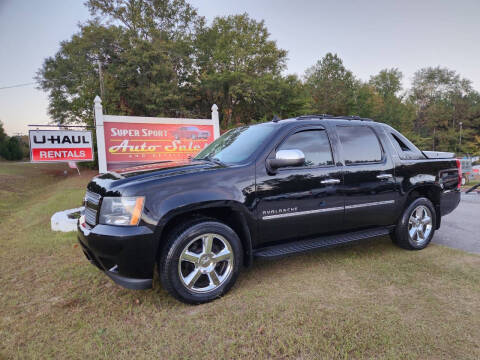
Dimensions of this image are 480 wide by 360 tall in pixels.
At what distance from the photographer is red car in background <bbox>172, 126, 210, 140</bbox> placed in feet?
27.6

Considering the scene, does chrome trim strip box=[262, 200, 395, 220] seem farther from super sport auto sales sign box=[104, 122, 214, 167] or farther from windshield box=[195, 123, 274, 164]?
super sport auto sales sign box=[104, 122, 214, 167]

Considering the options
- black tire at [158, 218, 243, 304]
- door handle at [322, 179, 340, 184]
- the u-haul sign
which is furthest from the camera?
the u-haul sign

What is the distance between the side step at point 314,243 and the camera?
319cm

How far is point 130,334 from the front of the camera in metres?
2.45

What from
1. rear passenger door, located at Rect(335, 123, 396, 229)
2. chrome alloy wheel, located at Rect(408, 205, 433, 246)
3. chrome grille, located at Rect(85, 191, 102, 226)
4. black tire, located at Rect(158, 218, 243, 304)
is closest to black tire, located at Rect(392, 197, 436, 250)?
chrome alloy wheel, located at Rect(408, 205, 433, 246)

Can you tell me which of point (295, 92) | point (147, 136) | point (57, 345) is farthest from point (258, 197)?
point (295, 92)

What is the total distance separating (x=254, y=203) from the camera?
308 cm

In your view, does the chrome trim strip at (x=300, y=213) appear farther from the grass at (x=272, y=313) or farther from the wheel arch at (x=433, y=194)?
the wheel arch at (x=433, y=194)

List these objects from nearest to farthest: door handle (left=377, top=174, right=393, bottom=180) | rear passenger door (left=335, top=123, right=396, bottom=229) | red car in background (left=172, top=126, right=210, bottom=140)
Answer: rear passenger door (left=335, top=123, right=396, bottom=229), door handle (left=377, top=174, right=393, bottom=180), red car in background (left=172, top=126, right=210, bottom=140)

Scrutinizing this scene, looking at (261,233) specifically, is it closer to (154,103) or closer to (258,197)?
(258,197)

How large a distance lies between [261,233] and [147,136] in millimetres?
5722

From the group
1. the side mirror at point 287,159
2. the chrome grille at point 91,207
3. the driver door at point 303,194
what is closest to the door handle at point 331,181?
the driver door at point 303,194

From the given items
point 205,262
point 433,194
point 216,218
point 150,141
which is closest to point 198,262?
point 205,262

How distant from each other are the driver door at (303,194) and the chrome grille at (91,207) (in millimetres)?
1602
